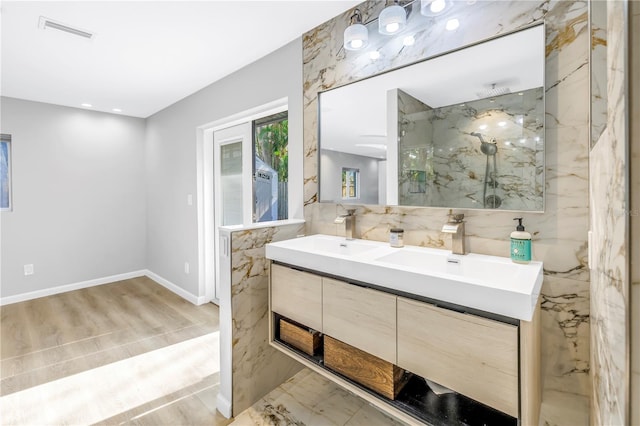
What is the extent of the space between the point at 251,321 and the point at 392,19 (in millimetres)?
1873

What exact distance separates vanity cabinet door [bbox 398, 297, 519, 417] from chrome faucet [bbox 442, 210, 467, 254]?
1.42 ft

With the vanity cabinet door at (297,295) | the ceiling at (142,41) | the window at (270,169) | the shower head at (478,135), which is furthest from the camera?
the window at (270,169)

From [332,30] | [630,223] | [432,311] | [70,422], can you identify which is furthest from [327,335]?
[332,30]

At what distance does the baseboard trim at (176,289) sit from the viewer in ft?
11.6

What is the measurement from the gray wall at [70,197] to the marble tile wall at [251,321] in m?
3.40

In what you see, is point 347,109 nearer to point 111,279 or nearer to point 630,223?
point 630,223

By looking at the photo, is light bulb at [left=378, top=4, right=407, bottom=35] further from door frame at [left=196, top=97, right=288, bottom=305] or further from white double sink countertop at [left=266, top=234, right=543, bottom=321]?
door frame at [left=196, top=97, right=288, bottom=305]

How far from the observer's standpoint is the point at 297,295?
1.67 metres

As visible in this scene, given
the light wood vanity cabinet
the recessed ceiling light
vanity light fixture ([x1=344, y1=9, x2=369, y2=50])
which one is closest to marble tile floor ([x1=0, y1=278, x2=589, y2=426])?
the light wood vanity cabinet

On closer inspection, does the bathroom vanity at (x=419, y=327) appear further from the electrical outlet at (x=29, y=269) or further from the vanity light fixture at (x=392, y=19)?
the electrical outlet at (x=29, y=269)

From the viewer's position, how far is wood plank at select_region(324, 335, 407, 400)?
1351mm

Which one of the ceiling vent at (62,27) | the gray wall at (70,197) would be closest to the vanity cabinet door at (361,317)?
the ceiling vent at (62,27)

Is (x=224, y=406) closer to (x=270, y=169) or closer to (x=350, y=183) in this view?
(x=350, y=183)

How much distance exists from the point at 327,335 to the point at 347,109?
1.34 metres
